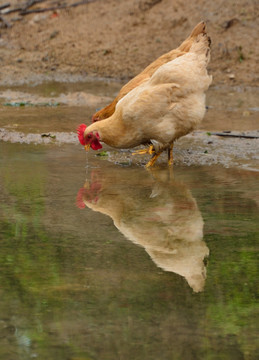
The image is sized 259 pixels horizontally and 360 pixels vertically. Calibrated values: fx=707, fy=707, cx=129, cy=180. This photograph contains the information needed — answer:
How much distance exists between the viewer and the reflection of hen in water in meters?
3.75

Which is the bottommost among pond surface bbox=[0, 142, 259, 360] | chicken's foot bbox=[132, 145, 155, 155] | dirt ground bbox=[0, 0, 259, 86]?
dirt ground bbox=[0, 0, 259, 86]

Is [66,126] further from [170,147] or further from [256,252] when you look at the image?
[256,252]

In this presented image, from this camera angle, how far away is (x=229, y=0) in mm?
13336

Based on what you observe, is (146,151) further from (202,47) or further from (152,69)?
(202,47)

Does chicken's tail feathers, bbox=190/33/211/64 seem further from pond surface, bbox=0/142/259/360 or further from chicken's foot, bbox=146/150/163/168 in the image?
pond surface, bbox=0/142/259/360

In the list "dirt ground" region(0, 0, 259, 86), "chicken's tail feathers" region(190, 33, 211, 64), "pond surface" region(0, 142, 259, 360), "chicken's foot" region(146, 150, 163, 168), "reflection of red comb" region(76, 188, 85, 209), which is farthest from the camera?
"dirt ground" region(0, 0, 259, 86)

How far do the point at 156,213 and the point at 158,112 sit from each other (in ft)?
6.06

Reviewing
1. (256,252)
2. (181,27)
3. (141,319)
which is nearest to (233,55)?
(181,27)

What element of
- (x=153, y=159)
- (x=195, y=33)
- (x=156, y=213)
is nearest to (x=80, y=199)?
(x=156, y=213)

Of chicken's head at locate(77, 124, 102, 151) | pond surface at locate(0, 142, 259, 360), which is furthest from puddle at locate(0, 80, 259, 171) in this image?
pond surface at locate(0, 142, 259, 360)

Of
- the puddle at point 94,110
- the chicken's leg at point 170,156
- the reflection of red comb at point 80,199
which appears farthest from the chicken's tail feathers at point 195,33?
the reflection of red comb at point 80,199

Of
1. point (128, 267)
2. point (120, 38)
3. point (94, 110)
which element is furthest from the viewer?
point (120, 38)

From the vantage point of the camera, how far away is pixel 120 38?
13461mm

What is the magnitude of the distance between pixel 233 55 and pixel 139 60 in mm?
1691
